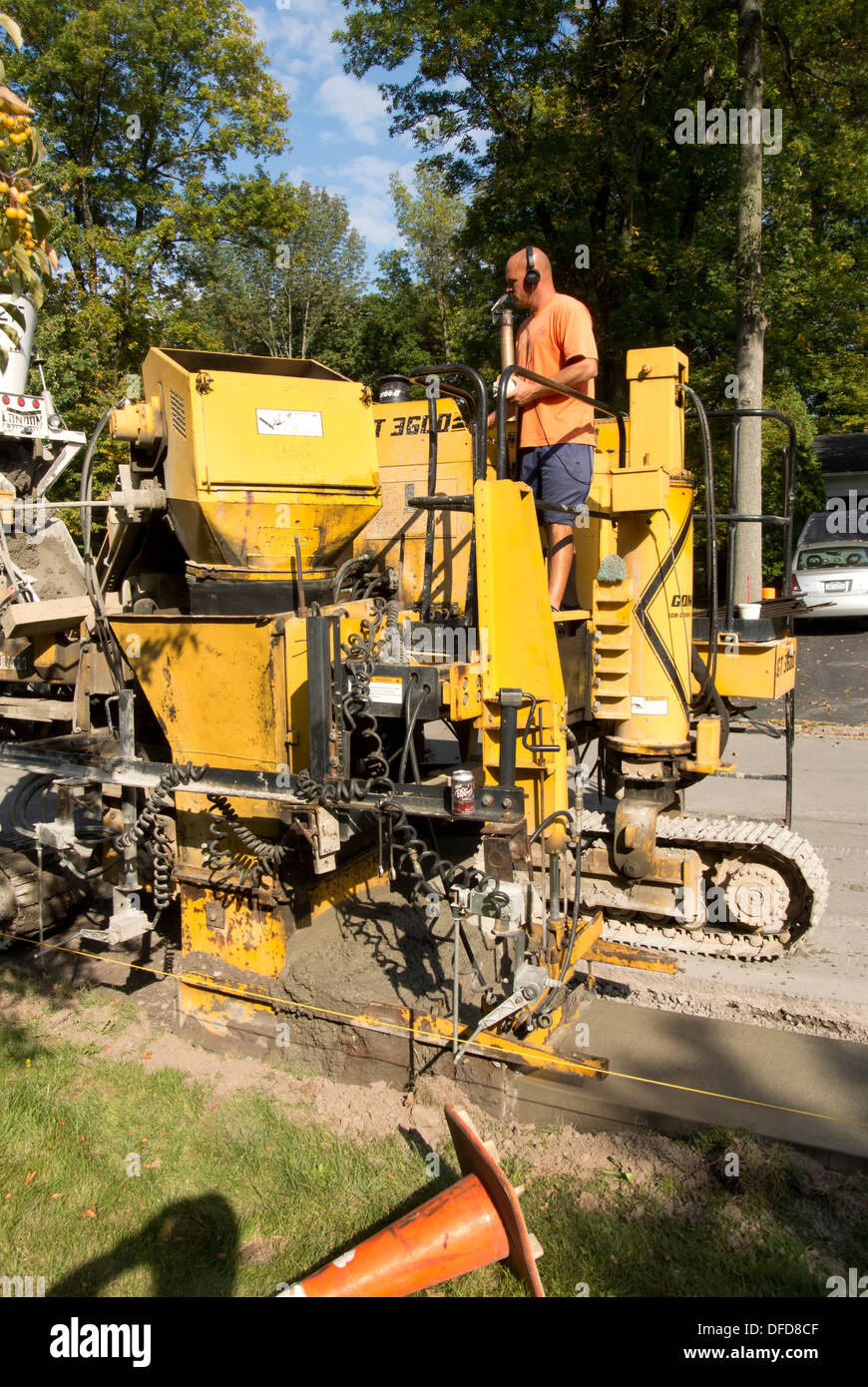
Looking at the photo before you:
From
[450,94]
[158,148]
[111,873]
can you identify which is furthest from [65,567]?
[158,148]

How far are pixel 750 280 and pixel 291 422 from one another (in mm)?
9802

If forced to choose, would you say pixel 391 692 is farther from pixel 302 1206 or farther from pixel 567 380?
pixel 302 1206

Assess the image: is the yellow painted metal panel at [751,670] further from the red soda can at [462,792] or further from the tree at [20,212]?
the tree at [20,212]

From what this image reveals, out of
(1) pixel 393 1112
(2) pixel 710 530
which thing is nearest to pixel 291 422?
(2) pixel 710 530

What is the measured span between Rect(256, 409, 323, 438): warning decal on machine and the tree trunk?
8.48 meters

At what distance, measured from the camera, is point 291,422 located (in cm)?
477

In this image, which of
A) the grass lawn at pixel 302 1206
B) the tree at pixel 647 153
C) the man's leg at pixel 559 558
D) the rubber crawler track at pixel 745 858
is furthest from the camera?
the tree at pixel 647 153

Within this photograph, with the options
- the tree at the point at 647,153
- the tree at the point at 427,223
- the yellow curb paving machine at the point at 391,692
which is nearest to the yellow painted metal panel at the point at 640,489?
the yellow curb paving machine at the point at 391,692

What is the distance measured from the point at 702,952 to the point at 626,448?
3182 mm

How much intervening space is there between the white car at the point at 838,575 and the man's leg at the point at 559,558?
11634mm

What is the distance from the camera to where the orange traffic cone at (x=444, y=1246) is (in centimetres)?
313

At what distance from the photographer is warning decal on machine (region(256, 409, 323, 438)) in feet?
15.4

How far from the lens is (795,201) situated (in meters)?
15.1
